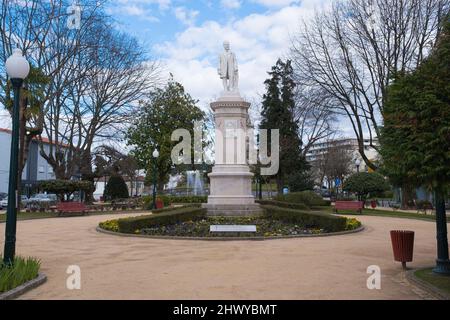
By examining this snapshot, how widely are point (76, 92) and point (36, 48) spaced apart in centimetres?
479

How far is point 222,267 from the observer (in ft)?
33.5

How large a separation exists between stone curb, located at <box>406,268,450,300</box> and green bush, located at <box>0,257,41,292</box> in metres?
7.21

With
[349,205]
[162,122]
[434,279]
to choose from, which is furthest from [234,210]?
[162,122]

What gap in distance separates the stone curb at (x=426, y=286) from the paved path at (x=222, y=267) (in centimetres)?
16

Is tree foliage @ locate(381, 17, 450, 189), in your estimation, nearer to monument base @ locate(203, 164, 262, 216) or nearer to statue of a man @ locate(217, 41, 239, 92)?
monument base @ locate(203, 164, 262, 216)

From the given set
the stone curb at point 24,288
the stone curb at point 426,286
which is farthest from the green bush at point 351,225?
the stone curb at point 24,288

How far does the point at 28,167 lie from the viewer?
6794 cm

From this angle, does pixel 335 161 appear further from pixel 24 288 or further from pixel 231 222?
pixel 24 288

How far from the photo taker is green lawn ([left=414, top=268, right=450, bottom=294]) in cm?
811

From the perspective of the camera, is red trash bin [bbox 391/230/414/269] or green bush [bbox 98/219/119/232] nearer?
red trash bin [bbox 391/230/414/269]

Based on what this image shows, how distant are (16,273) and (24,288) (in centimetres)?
46

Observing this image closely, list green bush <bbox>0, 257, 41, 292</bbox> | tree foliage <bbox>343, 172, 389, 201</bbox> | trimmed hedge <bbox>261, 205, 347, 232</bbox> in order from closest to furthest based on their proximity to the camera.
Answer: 1. green bush <bbox>0, 257, 41, 292</bbox>
2. trimmed hedge <bbox>261, 205, 347, 232</bbox>
3. tree foliage <bbox>343, 172, 389, 201</bbox>

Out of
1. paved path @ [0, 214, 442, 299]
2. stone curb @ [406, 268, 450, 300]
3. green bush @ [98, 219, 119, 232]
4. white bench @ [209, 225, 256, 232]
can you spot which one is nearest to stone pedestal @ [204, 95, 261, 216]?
green bush @ [98, 219, 119, 232]
